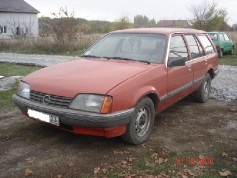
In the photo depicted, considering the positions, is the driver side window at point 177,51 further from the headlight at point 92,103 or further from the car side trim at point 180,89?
the headlight at point 92,103

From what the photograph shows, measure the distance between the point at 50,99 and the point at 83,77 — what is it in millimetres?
534

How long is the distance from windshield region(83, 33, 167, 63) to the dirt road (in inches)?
49.9

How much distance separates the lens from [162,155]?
3895 millimetres

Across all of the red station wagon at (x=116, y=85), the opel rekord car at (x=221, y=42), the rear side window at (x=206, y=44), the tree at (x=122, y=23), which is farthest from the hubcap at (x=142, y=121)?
the tree at (x=122, y=23)

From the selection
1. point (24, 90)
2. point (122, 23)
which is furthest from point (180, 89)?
point (122, 23)

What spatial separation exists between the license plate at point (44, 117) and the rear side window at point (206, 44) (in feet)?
13.0

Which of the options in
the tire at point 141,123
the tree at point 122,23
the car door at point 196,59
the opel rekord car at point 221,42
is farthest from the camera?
the tree at point 122,23

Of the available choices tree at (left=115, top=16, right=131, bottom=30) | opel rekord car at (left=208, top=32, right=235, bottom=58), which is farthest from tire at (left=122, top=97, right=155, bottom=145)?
tree at (left=115, top=16, right=131, bottom=30)

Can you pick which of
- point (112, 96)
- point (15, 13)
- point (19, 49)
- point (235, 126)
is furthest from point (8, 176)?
point (15, 13)

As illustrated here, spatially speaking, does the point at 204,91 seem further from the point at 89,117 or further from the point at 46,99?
the point at 46,99

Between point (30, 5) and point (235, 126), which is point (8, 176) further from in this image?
point (30, 5)

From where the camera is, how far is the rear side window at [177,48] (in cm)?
499

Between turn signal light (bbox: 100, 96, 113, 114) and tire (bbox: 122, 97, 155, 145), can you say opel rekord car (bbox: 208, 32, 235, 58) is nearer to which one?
tire (bbox: 122, 97, 155, 145)

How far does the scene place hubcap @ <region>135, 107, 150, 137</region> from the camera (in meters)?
4.14
